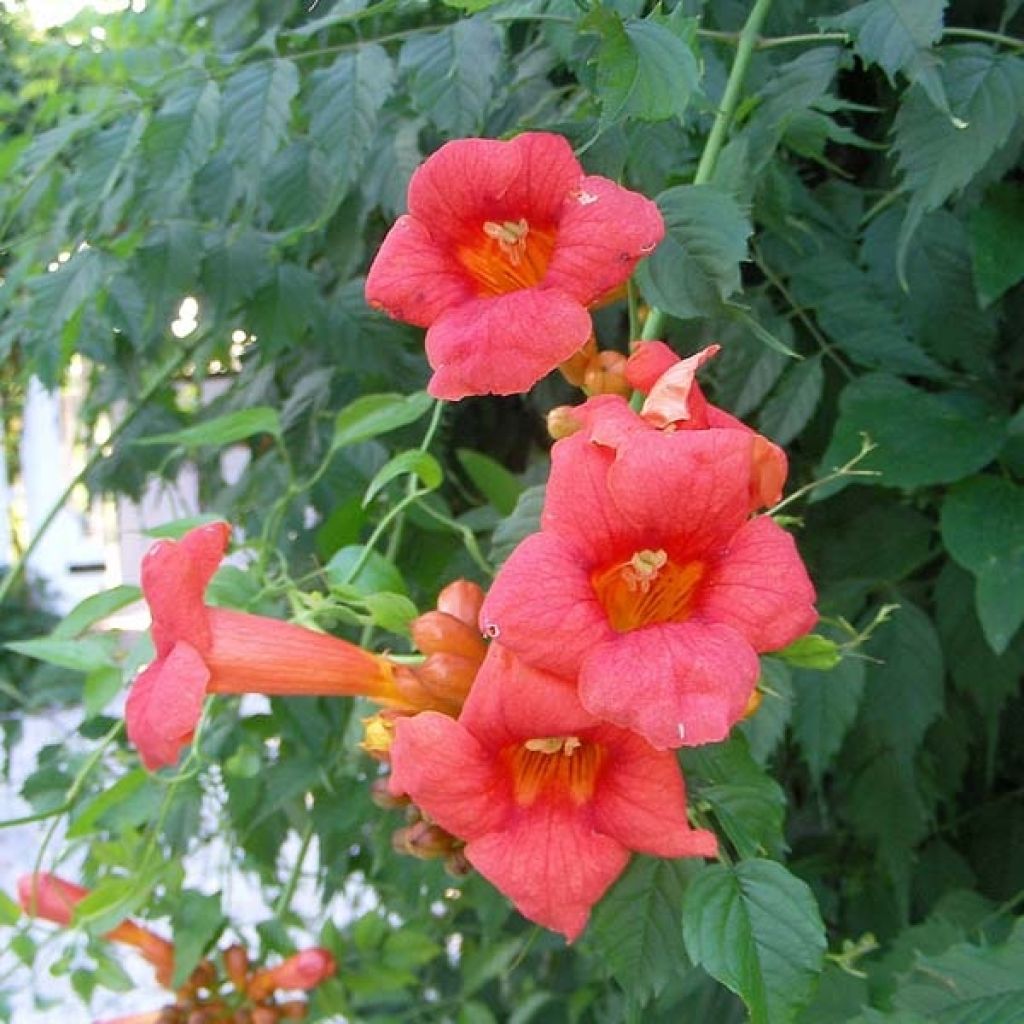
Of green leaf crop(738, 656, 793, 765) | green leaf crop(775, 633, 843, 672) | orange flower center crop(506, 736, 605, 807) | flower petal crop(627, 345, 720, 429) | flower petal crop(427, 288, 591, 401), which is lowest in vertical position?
green leaf crop(738, 656, 793, 765)

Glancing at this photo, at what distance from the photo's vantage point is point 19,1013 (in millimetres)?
2814

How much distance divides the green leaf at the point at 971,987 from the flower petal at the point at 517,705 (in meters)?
0.28

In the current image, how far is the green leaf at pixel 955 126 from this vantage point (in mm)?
677

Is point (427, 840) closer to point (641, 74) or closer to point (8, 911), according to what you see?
point (641, 74)

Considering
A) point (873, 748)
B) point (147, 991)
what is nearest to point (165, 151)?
point (873, 748)

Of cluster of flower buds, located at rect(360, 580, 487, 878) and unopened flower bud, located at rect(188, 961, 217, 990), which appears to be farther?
unopened flower bud, located at rect(188, 961, 217, 990)

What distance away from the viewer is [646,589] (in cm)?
50

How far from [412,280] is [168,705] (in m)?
0.21

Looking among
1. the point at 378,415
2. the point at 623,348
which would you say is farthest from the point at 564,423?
the point at 623,348

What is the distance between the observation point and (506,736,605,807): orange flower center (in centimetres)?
50

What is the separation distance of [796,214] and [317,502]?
44cm

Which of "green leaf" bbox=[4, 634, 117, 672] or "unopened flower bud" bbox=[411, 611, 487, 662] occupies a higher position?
"unopened flower bud" bbox=[411, 611, 487, 662]

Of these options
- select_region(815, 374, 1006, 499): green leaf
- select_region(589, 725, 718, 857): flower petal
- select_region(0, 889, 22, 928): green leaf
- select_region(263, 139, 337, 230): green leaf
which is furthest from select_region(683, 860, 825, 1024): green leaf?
select_region(0, 889, 22, 928): green leaf

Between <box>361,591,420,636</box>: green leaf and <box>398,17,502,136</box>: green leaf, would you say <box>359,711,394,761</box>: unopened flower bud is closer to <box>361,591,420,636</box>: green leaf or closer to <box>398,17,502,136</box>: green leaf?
<box>361,591,420,636</box>: green leaf
